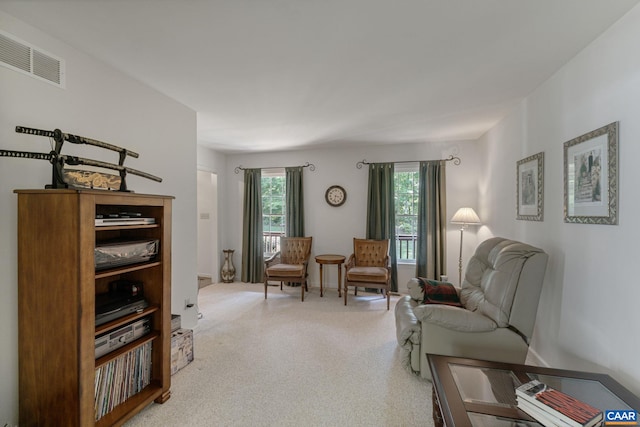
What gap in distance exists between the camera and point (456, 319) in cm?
201

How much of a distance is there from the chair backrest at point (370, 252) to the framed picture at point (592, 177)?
2.51m

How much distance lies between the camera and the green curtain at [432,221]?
4281 millimetres

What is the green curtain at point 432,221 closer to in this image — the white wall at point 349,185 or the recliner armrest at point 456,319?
the white wall at point 349,185

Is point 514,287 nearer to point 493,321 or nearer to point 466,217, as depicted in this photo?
point 493,321

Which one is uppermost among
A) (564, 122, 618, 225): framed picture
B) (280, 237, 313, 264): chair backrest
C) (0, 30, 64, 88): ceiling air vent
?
(0, 30, 64, 88): ceiling air vent

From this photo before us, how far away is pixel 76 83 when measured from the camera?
6.17ft

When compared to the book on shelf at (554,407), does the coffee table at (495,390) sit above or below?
below


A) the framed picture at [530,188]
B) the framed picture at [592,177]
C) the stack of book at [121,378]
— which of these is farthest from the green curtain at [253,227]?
the framed picture at [592,177]

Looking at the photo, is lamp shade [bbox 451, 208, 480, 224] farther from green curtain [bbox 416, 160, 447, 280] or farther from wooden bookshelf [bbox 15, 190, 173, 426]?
wooden bookshelf [bbox 15, 190, 173, 426]

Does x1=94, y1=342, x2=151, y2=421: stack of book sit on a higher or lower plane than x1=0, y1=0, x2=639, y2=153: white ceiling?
lower

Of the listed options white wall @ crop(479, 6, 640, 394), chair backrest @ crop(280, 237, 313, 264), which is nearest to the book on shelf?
white wall @ crop(479, 6, 640, 394)

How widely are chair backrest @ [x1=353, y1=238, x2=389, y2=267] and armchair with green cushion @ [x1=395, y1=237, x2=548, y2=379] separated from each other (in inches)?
80.2

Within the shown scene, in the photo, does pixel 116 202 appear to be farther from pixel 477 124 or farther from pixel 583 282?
pixel 477 124

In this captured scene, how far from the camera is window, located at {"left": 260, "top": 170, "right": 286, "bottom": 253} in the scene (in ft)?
17.3
